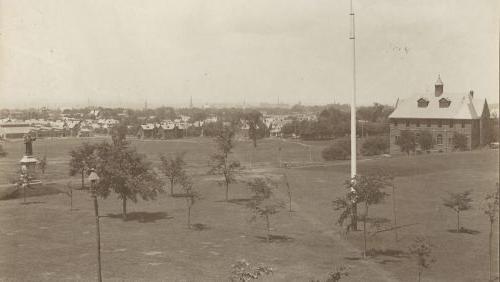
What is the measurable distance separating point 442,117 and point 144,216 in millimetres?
58866

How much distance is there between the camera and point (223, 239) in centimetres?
2995

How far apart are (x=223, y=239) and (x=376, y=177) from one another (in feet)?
29.4

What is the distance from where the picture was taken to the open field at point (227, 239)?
78.1 ft

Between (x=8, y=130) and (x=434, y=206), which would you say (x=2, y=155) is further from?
(x=434, y=206)

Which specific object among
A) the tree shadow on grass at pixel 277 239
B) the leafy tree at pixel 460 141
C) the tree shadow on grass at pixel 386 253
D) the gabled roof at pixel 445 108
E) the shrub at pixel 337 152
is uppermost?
the gabled roof at pixel 445 108

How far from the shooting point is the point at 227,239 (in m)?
30.0

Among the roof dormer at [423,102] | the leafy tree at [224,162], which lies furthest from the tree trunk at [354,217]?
the roof dormer at [423,102]

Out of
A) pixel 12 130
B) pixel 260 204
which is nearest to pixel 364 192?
pixel 260 204

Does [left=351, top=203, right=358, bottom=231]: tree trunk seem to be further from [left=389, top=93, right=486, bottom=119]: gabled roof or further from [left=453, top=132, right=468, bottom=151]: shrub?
[left=389, top=93, right=486, bottom=119]: gabled roof

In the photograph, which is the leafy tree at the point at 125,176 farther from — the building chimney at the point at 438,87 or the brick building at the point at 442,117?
the building chimney at the point at 438,87

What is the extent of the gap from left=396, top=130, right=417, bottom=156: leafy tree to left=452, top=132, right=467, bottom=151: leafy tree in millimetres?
5754

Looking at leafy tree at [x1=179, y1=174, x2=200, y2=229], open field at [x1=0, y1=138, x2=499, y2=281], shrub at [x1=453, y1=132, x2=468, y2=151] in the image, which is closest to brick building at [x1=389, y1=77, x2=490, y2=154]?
shrub at [x1=453, y1=132, x2=468, y2=151]

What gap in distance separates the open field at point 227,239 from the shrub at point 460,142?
28452 mm

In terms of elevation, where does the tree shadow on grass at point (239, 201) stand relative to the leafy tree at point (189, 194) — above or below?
below
